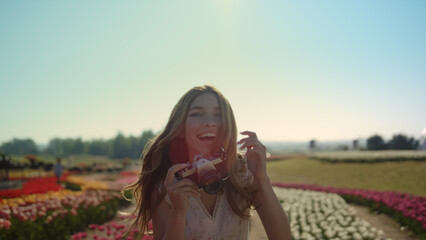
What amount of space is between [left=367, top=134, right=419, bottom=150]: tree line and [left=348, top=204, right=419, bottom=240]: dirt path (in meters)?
33.6

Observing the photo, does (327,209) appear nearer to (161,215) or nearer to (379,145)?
(161,215)

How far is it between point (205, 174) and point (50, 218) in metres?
4.94

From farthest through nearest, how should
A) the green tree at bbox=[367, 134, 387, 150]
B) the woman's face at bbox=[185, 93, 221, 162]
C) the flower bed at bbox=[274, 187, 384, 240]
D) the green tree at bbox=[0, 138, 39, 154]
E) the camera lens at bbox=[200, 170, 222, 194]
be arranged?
the green tree at bbox=[0, 138, 39, 154]
the green tree at bbox=[367, 134, 387, 150]
the flower bed at bbox=[274, 187, 384, 240]
the woman's face at bbox=[185, 93, 221, 162]
the camera lens at bbox=[200, 170, 222, 194]

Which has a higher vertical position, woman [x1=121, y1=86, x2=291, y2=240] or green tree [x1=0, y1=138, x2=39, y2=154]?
woman [x1=121, y1=86, x2=291, y2=240]

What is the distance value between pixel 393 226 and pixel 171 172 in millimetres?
6762

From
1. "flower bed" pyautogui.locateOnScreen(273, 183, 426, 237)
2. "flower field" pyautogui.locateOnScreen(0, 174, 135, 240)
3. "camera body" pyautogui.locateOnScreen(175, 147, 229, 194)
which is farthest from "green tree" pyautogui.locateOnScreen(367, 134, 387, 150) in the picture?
"camera body" pyautogui.locateOnScreen(175, 147, 229, 194)

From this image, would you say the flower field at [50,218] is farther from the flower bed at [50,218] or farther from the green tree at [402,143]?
the green tree at [402,143]

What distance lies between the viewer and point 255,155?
A: 1.75m

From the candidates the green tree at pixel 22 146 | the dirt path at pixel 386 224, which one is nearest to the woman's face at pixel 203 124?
the dirt path at pixel 386 224

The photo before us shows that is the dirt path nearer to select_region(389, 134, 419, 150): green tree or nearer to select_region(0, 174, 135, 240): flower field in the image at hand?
select_region(0, 174, 135, 240): flower field

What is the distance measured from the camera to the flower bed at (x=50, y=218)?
448 centimetres

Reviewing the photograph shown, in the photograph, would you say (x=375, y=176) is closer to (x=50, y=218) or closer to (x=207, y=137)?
(x=50, y=218)

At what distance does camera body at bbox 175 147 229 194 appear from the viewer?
1477 mm

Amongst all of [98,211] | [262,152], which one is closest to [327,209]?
[98,211]
